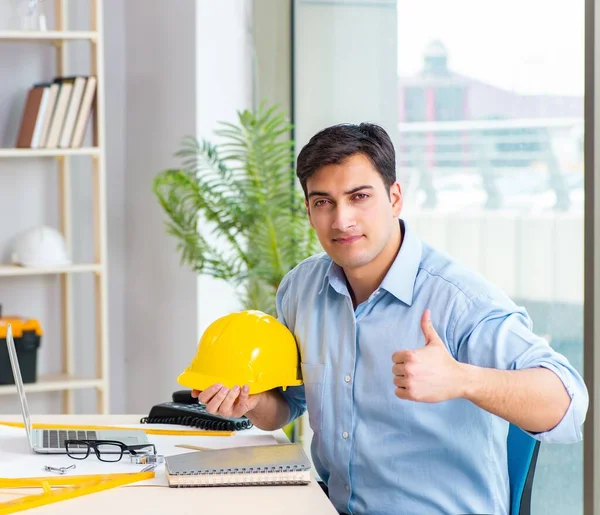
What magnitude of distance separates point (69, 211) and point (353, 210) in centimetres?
239

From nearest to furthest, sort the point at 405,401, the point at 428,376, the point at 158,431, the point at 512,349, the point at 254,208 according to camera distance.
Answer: the point at 428,376 → the point at 512,349 → the point at 405,401 → the point at 158,431 → the point at 254,208

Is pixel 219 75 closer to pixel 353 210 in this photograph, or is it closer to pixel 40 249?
pixel 40 249

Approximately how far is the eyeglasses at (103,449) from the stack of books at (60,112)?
2021 mm

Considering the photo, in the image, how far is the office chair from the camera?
1.69 m

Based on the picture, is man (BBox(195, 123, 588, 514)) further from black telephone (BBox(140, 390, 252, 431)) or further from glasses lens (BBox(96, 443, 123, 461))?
glasses lens (BBox(96, 443, 123, 461))

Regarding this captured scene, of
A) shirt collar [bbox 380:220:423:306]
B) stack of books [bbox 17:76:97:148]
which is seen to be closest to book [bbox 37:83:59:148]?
stack of books [bbox 17:76:97:148]

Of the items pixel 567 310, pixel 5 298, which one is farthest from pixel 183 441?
pixel 5 298

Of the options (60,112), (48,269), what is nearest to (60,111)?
(60,112)

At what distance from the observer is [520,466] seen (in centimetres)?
171

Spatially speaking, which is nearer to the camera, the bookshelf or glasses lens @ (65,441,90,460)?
glasses lens @ (65,441,90,460)

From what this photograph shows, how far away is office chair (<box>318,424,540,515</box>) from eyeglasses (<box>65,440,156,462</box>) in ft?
2.37

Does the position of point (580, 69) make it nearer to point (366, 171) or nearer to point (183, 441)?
point (366, 171)

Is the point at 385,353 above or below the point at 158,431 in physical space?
above

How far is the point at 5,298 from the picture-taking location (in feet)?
13.1
